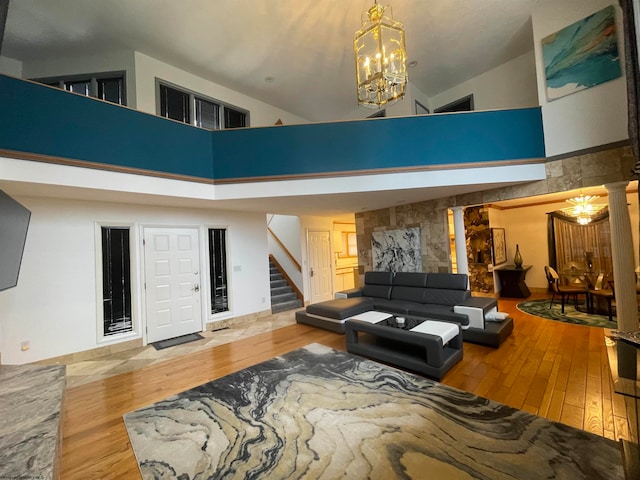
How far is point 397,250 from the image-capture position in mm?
6227

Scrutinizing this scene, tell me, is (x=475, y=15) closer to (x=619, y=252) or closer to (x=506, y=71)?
(x=506, y=71)

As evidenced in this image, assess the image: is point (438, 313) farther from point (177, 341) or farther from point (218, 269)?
point (177, 341)

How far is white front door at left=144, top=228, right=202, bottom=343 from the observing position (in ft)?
15.2

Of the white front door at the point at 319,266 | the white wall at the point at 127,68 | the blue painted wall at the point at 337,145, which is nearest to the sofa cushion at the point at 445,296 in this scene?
the blue painted wall at the point at 337,145

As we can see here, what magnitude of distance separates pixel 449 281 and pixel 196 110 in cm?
610

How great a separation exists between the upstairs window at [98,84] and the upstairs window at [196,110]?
1.97 feet

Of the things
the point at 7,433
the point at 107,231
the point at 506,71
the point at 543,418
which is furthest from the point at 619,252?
the point at 107,231

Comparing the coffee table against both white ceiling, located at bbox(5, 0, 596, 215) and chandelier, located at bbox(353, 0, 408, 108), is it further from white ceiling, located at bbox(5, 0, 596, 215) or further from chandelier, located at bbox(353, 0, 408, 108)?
chandelier, located at bbox(353, 0, 408, 108)

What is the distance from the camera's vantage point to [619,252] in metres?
3.58

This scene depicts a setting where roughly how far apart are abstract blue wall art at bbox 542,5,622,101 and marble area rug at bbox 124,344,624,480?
445cm

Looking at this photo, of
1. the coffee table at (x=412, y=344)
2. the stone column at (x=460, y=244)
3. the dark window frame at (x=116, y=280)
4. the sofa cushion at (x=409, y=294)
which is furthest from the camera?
the stone column at (x=460, y=244)

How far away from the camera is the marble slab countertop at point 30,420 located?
1.39 m

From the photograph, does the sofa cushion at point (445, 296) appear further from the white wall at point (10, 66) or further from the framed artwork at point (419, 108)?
the white wall at point (10, 66)

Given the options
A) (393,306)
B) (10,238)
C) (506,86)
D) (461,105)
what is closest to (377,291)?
(393,306)
